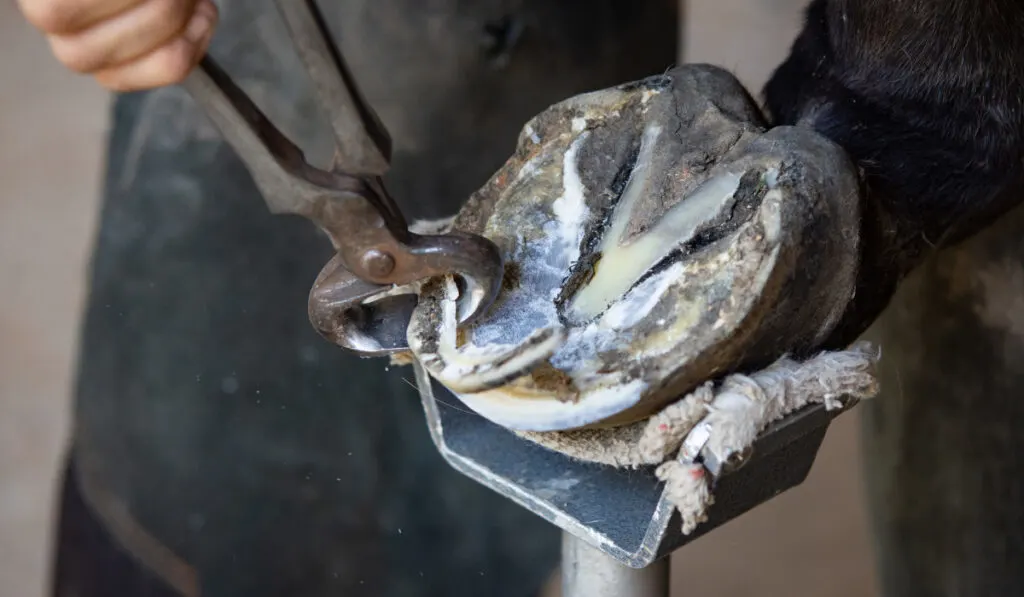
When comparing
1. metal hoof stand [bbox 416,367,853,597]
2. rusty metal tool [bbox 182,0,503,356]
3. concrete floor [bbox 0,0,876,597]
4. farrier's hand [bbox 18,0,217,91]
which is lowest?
concrete floor [bbox 0,0,876,597]

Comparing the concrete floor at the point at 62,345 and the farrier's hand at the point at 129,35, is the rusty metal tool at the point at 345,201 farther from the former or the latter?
the concrete floor at the point at 62,345

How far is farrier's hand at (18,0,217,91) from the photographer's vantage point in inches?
15.7

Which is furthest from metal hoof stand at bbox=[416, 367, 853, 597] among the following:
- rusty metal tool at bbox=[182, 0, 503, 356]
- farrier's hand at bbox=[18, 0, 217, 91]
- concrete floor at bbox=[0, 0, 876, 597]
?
concrete floor at bbox=[0, 0, 876, 597]

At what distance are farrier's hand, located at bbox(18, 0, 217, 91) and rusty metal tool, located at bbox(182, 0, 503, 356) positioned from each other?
0.01m

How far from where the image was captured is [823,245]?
0.42 m

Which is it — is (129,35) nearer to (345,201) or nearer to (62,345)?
(345,201)

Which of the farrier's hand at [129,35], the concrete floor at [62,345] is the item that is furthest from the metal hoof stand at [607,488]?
the concrete floor at [62,345]

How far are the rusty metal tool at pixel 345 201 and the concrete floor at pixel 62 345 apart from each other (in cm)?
90

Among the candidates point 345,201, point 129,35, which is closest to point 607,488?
point 345,201

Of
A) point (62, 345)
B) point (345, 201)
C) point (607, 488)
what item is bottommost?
point (62, 345)

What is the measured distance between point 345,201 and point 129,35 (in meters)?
0.12

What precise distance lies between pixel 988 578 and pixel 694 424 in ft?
1.73

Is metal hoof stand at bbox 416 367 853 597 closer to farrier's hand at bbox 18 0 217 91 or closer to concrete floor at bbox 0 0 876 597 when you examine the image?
farrier's hand at bbox 18 0 217 91

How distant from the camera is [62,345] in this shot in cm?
131
